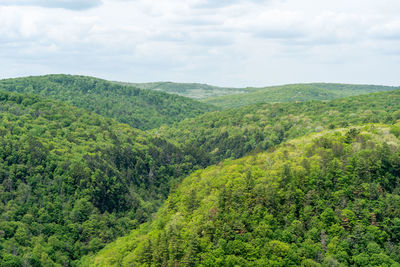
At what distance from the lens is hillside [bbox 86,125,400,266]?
84.3 metres

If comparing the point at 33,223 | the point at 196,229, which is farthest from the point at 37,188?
the point at 196,229

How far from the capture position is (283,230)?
91.4m

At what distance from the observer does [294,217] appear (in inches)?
3676

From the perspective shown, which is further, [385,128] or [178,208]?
[385,128]

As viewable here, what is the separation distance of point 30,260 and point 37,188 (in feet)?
150

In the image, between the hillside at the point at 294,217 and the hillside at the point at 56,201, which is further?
the hillside at the point at 56,201

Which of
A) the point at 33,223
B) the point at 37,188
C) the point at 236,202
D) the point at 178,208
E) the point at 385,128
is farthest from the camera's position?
the point at 37,188

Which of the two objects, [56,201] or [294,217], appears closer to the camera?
[294,217]

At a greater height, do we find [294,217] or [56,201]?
[294,217]

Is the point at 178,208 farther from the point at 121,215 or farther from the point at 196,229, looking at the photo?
the point at 121,215

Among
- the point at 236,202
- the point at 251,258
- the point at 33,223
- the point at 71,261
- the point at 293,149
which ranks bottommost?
the point at 71,261

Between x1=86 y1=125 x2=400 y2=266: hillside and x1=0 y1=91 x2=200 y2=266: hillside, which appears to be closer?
x1=86 y1=125 x2=400 y2=266: hillside

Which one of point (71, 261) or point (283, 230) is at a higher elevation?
point (283, 230)

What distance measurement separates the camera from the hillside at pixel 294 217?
277 feet
